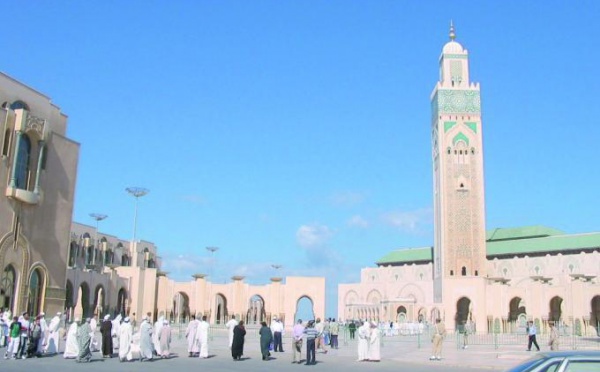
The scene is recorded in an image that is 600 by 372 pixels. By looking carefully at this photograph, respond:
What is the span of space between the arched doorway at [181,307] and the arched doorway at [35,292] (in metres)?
21.2

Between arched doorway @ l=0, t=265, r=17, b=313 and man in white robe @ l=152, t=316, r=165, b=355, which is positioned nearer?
man in white robe @ l=152, t=316, r=165, b=355

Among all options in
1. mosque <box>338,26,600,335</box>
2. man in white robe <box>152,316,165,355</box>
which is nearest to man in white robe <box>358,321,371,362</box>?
man in white robe <box>152,316,165,355</box>

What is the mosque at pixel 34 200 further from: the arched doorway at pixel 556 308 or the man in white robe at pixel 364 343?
the arched doorway at pixel 556 308

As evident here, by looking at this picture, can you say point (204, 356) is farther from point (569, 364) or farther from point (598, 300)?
point (598, 300)

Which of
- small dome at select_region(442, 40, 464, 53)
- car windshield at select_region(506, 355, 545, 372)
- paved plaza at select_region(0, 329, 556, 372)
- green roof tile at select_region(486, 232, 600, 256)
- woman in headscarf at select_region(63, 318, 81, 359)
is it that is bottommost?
paved plaza at select_region(0, 329, 556, 372)

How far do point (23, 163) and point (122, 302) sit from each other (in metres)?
20.2

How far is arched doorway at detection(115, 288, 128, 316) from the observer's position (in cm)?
3931

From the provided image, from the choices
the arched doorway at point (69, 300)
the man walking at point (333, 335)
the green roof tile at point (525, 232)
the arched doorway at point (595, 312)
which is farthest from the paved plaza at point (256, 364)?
the green roof tile at point (525, 232)

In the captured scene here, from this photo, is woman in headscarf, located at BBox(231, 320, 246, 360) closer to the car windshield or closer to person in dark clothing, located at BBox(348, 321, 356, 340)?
the car windshield

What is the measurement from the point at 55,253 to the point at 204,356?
30.7ft

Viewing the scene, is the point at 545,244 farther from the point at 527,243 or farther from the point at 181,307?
the point at 181,307

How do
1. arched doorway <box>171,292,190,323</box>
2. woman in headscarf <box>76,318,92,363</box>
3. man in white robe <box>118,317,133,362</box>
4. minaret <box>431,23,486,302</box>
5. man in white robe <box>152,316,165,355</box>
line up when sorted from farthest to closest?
minaret <box>431,23,486,302</box>
arched doorway <box>171,292,190,323</box>
man in white robe <box>152,316,165,355</box>
man in white robe <box>118,317,133,362</box>
woman in headscarf <box>76,318,92,363</box>

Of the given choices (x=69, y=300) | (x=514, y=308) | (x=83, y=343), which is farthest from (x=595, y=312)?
(x=83, y=343)

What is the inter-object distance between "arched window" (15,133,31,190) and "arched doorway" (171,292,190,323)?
22591 millimetres
